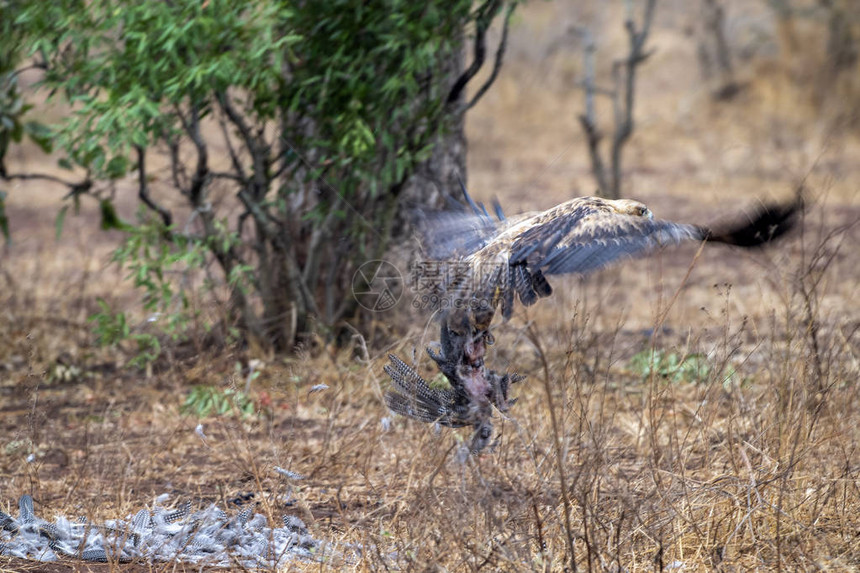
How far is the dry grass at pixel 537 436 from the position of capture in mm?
2930

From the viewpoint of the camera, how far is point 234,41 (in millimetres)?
4848

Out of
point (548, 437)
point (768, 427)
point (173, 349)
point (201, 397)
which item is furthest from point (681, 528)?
point (173, 349)

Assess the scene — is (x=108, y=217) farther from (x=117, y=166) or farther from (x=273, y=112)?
(x=273, y=112)

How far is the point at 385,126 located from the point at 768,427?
2.88 meters

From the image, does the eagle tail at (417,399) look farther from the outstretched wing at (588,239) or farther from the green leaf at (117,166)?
→ the green leaf at (117,166)

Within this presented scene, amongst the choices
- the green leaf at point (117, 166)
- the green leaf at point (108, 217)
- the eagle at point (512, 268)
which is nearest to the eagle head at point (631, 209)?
the eagle at point (512, 268)

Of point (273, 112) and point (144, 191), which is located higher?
point (273, 112)

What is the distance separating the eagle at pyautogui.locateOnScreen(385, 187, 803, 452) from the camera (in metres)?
3.27

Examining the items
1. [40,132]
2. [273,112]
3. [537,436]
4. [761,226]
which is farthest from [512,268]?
[40,132]

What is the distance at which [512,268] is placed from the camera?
3.37 metres

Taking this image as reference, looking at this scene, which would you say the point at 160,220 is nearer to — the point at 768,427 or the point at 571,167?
the point at 768,427

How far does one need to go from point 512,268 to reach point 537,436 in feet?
2.49

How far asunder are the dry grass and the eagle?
0.44 feet

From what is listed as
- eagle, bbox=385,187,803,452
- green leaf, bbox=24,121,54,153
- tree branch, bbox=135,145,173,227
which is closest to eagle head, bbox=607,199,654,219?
eagle, bbox=385,187,803,452
